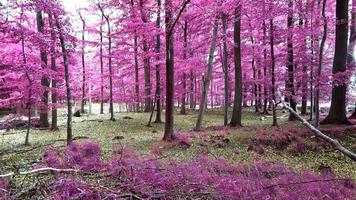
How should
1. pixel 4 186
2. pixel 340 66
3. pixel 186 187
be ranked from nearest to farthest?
pixel 4 186 < pixel 186 187 < pixel 340 66

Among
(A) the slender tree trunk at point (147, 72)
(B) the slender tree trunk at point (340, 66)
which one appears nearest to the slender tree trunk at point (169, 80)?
(B) the slender tree trunk at point (340, 66)

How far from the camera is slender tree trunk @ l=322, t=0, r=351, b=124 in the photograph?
1184 centimetres

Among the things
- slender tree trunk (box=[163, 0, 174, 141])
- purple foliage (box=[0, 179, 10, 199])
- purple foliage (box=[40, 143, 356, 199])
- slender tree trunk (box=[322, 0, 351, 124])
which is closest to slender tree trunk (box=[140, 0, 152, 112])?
slender tree trunk (box=[163, 0, 174, 141])

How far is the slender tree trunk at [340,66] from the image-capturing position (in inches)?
466

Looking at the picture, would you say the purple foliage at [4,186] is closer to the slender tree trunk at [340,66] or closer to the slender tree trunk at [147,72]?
the slender tree trunk at [340,66]

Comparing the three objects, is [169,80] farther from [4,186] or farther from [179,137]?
[4,186]

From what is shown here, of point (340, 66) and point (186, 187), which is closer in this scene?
point (186, 187)

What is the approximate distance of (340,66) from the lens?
39.2 ft

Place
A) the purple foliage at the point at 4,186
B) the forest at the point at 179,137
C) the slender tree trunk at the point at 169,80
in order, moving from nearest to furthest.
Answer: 1. the purple foliage at the point at 4,186
2. the forest at the point at 179,137
3. the slender tree trunk at the point at 169,80

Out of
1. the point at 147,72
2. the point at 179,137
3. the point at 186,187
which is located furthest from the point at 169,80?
the point at 147,72

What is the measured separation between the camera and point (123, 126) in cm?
1531

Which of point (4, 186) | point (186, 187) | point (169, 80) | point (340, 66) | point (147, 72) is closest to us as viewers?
point (4, 186)

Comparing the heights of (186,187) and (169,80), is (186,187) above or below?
below

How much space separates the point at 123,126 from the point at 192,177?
34.5ft
